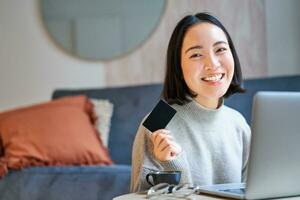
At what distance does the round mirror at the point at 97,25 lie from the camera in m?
2.77

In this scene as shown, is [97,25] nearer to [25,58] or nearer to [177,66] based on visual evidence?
[25,58]

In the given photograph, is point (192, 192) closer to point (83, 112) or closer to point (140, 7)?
point (83, 112)

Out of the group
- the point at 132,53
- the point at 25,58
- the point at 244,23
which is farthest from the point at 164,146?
the point at 25,58

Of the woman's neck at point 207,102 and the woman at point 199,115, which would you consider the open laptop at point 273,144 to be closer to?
Answer: the woman at point 199,115

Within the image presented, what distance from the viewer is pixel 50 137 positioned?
7.11 ft

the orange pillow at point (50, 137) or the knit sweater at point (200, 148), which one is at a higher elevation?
the knit sweater at point (200, 148)

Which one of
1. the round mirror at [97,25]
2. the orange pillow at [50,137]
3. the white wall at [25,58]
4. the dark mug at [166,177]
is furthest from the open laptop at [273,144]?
the white wall at [25,58]

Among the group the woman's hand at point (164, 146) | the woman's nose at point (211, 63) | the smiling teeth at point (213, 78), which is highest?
the woman's nose at point (211, 63)

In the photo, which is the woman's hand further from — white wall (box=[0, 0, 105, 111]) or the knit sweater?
white wall (box=[0, 0, 105, 111])

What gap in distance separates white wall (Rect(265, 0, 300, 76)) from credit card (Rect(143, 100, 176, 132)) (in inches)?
64.5

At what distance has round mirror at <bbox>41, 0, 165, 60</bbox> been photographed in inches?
109

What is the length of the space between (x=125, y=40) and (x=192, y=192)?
1.89 m

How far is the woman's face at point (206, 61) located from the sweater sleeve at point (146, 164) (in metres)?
0.16

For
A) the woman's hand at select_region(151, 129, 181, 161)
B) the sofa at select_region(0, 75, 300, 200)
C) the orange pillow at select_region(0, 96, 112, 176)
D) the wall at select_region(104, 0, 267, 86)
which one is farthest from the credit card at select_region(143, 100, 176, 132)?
the wall at select_region(104, 0, 267, 86)
